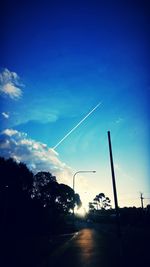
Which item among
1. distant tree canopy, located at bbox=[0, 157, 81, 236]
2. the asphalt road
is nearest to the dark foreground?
the asphalt road

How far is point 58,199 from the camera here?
86.3 m

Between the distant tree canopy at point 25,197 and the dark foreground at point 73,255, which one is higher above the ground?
the distant tree canopy at point 25,197

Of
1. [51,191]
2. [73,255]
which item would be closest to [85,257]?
[73,255]

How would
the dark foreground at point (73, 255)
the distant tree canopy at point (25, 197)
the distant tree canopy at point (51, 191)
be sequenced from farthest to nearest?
1. the distant tree canopy at point (51, 191)
2. the distant tree canopy at point (25, 197)
3. the dark foreground at point (73, 255)

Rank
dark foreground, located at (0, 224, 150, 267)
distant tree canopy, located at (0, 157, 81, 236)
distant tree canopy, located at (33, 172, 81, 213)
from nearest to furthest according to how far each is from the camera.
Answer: dark foreground, located at (0, 224, 150, 267), distant tree canopy, located at (0, 157, 81, 236), distant tree canopy, located at (33, 172, 81, 213)

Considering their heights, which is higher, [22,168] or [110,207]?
[22,168]

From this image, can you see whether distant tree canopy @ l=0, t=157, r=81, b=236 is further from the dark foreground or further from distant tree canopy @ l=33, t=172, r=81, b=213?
the dark foreground

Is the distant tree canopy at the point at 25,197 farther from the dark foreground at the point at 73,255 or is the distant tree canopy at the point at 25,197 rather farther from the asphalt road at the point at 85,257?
the asphalt road at the point at 85,257

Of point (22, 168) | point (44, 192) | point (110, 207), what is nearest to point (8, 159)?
point (22, 168)

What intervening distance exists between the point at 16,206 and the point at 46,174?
4483cm

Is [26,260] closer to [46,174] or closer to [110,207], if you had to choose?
[46,174]

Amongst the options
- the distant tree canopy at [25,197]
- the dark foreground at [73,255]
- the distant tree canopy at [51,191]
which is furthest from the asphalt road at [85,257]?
the distant tree canopy at [51,191]

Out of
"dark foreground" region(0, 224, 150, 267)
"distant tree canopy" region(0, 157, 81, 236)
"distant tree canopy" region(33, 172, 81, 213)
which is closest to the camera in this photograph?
"dark foreground" region(0, 224, 150, 267)

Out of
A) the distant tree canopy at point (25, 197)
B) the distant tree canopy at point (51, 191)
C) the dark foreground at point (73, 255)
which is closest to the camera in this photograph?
the dark foreground at point (73, 255)
